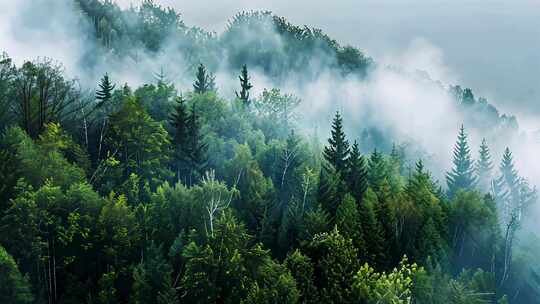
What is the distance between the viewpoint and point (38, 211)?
2697 inches

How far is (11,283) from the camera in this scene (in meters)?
63.6

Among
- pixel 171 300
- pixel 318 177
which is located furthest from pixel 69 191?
pixel 318 177

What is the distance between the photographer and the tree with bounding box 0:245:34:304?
62812 millimetres

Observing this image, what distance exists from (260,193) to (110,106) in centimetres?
2378

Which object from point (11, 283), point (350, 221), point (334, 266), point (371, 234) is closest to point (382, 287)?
point (334, 266)

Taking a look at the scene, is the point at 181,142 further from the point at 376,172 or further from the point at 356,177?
the point at 376,172

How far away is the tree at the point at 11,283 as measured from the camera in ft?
206

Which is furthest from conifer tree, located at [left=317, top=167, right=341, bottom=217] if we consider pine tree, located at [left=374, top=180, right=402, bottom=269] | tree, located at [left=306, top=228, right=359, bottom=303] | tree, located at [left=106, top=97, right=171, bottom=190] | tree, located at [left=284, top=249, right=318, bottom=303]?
tree, located at [left=106, top=97, right=171, bottom=190]

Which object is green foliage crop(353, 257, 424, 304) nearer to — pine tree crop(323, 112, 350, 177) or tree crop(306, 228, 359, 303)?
tree crop(306, 228, 359, 303)

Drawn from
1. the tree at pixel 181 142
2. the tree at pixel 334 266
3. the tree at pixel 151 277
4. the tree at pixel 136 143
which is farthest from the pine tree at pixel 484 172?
the tree at pixel 151 277

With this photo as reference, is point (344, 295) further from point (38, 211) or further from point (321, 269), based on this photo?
point (38, 211)

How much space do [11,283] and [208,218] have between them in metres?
20.5

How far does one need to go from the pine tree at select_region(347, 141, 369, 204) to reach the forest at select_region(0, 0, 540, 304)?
0.68 ft

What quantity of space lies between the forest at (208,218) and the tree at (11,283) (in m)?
0.12
